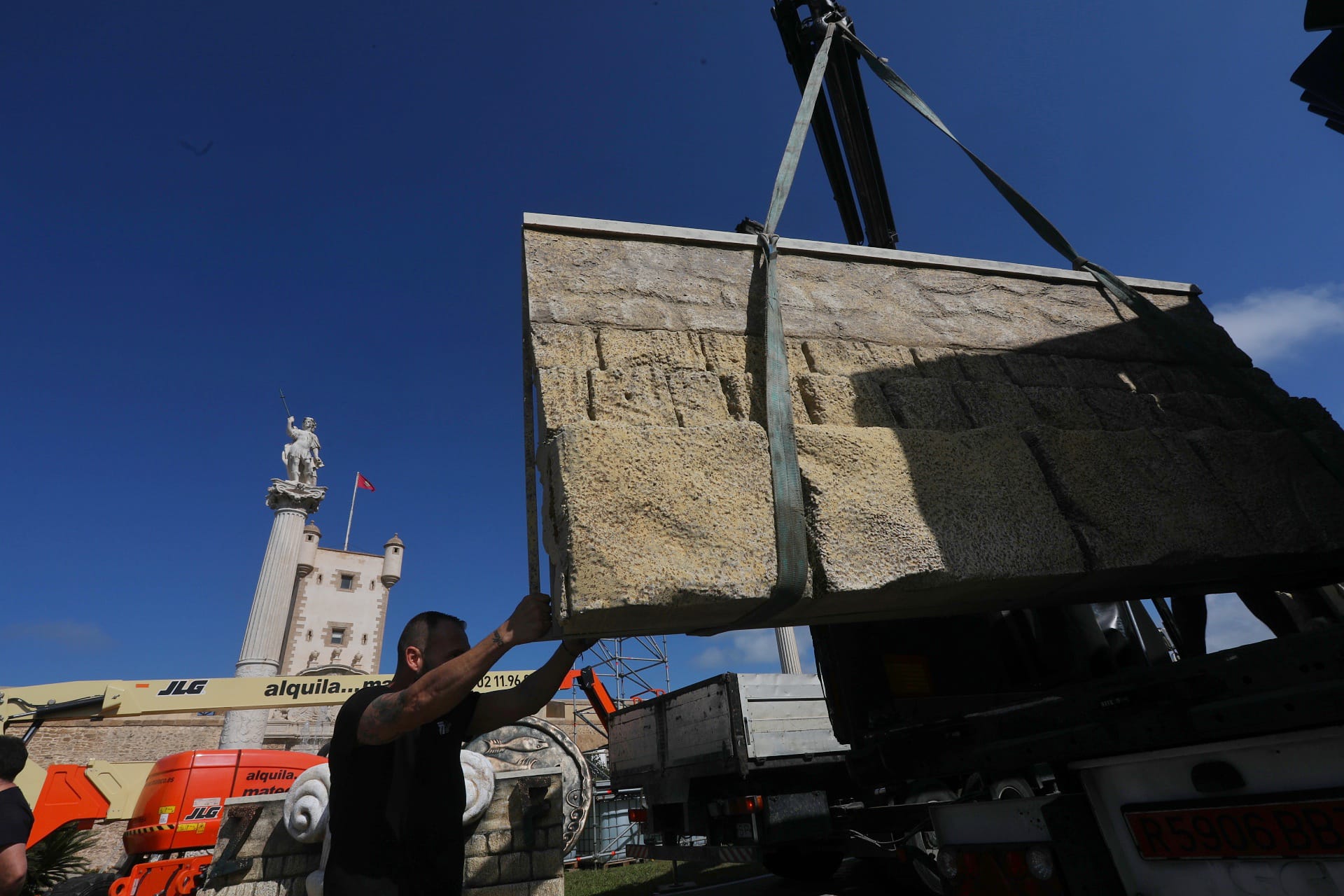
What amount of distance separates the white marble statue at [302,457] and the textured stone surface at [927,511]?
71.3 ft

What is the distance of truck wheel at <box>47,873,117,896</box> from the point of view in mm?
7410

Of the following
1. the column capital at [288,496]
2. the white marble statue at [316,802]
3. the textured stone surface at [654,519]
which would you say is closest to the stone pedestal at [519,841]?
the white marble statue at [316,802]

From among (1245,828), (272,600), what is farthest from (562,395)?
(272,600)

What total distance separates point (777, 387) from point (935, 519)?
621 mm

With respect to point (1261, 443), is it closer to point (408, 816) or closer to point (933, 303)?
point (933, 303)

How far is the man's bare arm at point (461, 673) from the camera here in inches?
74.9

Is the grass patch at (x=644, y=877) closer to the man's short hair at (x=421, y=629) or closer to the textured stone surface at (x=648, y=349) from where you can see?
the man's short hair at (x=421, y=629)

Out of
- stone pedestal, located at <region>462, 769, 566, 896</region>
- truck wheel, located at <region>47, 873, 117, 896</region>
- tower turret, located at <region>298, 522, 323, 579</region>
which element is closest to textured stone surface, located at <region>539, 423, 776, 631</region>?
stone pedestal, located at <region>462, 769, 566, 896</region>

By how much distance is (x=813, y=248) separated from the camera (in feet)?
8.73

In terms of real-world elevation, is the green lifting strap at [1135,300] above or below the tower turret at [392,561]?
below

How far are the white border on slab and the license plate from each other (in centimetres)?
207

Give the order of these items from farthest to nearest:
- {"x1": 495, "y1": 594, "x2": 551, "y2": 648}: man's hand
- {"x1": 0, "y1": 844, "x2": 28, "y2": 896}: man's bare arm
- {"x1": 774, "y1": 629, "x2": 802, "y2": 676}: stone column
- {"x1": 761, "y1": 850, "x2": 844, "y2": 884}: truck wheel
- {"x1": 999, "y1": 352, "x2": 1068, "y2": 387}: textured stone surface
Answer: {"x1": 774, "y1": 629, "x2": 802, "y2": 676}: stone column, {"x1": 761, "y1": 850, "x2": 844, "y2": 884}: truck wheel, {"x1": 0, "y1": 844, "x2": 28, "y2": 896}: man's bare arm, {"x1": 999, "y1": 352, "x2": 1068, "y2": 387}: textured stone surface, {"x1": 495, "y1": 594, "x2": 551, "y2": 648}: man's hand

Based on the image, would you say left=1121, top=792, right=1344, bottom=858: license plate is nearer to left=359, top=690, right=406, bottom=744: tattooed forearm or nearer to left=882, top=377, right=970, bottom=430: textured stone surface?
left=882, top=377, right=970, bottom=430: textured stone surface

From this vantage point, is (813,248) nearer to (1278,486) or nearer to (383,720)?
(1278,486)
